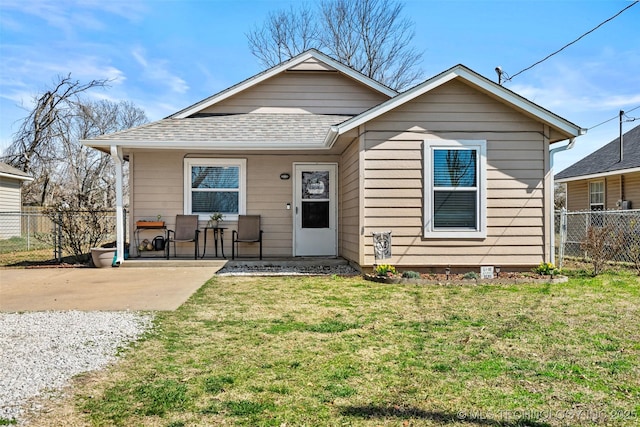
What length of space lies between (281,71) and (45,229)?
500 inches

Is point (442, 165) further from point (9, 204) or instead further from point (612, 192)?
point (9, 204)

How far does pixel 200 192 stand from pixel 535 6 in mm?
8469

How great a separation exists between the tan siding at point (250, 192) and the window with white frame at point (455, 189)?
2.76 m

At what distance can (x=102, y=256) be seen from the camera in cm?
880

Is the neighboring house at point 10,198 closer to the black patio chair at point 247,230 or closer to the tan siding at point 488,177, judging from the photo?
the black patio chair at point 247,230

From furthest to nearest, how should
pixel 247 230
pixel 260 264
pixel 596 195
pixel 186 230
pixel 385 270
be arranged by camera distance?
pixel 596 195 < pixel 247 230 < pixel 186 230 < pixel 260 264 < pixel 385 270

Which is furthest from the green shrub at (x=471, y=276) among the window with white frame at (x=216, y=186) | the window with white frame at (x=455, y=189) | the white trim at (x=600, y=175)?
the white trim at (x=600, y=175)

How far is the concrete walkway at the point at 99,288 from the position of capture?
17.8ft

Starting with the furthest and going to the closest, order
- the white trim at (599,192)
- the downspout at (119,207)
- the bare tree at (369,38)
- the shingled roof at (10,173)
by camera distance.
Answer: the bare tree at (369,38)
the shingled roof at (10,173)
the white trim at (599,192)
the downspout at (119,207)

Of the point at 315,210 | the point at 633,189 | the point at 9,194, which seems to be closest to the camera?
the point at 315,210

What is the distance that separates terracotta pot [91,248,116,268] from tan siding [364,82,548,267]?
4.97m

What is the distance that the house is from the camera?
45.5 feet

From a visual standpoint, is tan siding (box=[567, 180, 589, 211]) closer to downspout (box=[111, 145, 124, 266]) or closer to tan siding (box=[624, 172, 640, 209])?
tan siding (box=[624, 172, 640, 209])

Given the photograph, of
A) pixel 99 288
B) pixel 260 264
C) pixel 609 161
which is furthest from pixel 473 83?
pixel 609 161
